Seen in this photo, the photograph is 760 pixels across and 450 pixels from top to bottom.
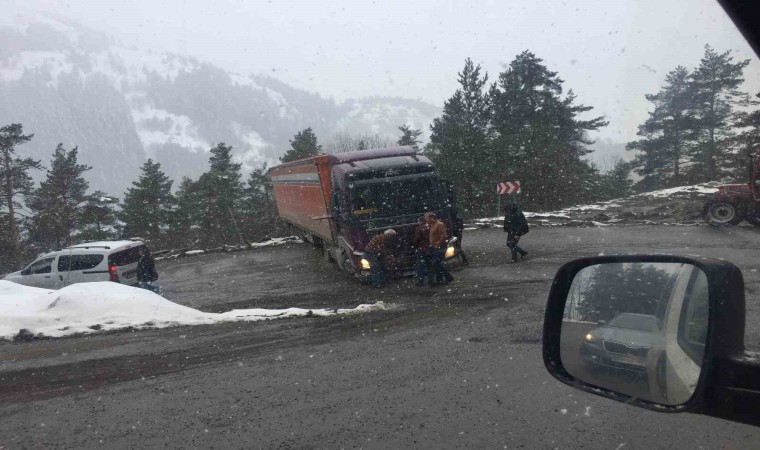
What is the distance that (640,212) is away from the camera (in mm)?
24984

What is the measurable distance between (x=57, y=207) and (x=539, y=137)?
111ft

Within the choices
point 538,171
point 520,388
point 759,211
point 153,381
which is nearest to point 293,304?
point 153,381

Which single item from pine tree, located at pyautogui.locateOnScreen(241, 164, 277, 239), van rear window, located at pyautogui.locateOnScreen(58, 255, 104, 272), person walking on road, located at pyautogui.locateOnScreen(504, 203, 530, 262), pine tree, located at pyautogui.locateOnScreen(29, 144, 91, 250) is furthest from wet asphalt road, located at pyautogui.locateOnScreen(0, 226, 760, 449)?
pine tree, located at pyautogui.locateOnScreen(241, 164, 277, 239)

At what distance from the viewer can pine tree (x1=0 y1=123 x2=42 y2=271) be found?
38156mm

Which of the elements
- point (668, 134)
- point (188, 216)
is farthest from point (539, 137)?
point (188, 216)

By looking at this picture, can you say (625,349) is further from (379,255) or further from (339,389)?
(379,255)

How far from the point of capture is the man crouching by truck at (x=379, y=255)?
43.6 feet

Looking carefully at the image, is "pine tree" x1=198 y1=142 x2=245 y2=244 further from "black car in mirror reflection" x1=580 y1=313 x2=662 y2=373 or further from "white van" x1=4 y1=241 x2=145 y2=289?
"black car in mirror reflection" x1=580 y1=313 x2=662 y2=373

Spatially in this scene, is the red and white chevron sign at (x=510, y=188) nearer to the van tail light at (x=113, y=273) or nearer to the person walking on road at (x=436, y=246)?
the person walking on road at (x=436, y=246)

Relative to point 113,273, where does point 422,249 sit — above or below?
above

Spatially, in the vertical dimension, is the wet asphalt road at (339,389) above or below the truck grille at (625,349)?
→ below

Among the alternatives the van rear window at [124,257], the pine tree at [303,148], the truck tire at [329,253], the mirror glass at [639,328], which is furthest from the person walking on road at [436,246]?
the pine tree at [303,148]

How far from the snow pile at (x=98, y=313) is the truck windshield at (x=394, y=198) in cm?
337

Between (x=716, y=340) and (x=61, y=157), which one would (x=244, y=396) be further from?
(x=61, y=157)
